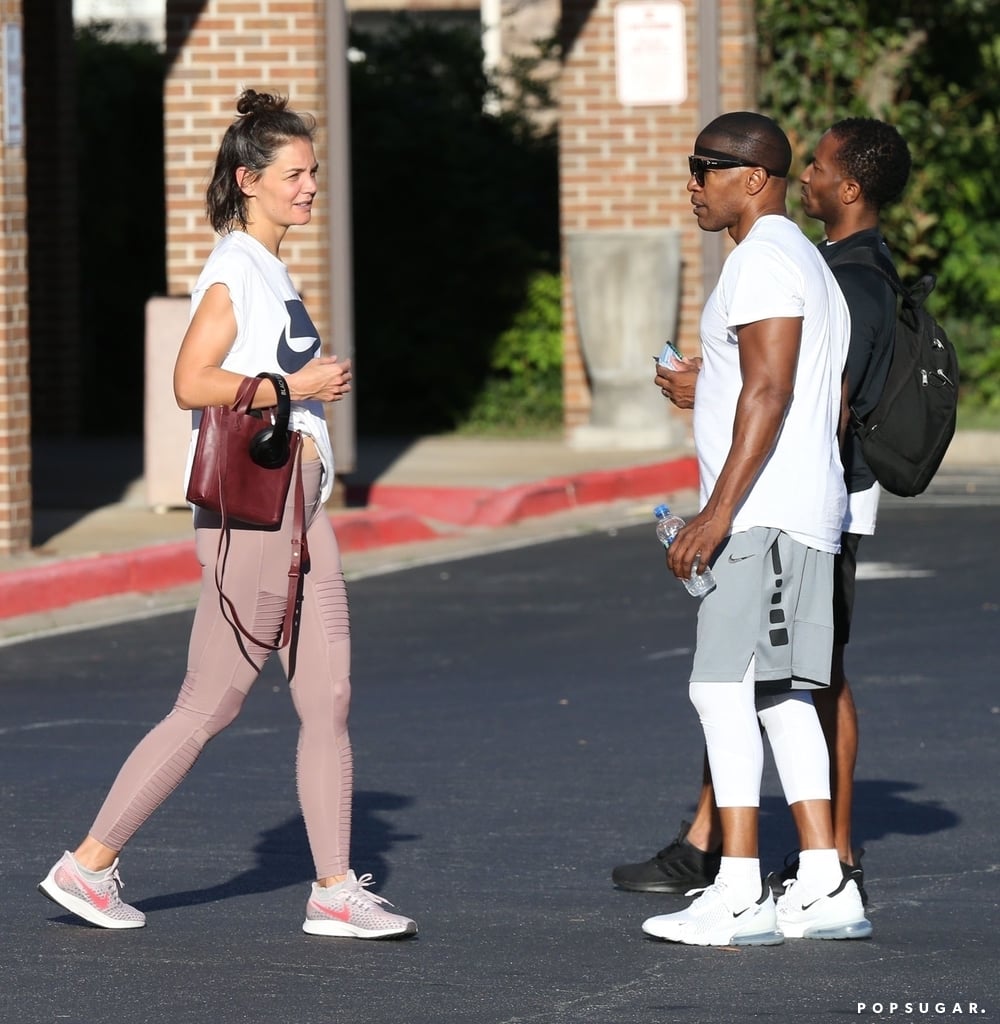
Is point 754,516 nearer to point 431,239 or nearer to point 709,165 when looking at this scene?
point 709,165

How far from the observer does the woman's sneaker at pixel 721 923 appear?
5.58 metres

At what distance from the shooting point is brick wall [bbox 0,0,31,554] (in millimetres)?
11703

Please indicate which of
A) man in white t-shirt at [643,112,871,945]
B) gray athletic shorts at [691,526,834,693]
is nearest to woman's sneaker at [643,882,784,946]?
man in white t-shirt at [643,112,871,945]

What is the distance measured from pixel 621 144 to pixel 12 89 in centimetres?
680

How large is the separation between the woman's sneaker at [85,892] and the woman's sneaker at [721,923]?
49.0 inches

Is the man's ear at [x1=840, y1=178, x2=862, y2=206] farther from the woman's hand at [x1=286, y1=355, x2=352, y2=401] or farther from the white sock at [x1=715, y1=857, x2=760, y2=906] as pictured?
the white sock at [x1=715, y1=857, x2=760, y2=906]

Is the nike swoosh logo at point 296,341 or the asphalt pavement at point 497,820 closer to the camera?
the asphalt pavement at point 497,820

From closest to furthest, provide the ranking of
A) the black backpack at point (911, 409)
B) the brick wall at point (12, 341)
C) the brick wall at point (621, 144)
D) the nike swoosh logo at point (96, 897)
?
the nike swoosh logo at point (96, 897) → the black backpack at point (911, 409) → the brick wall at point (12, 341) → the brick wall at point (621, 144)

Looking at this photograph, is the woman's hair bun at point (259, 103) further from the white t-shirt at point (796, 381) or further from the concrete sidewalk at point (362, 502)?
the concrete sidewalk at point (362, 502)

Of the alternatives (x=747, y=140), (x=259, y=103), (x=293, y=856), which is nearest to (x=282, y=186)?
(x=259, y=103)

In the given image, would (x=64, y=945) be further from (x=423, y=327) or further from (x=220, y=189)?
(x=423, y=327)

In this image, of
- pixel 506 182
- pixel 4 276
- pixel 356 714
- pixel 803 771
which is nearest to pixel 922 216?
pixel 506 182

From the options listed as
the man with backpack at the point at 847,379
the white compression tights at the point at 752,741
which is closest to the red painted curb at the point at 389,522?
the man with backpack at the point at 847,379

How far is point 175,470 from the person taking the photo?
44.7 feet
